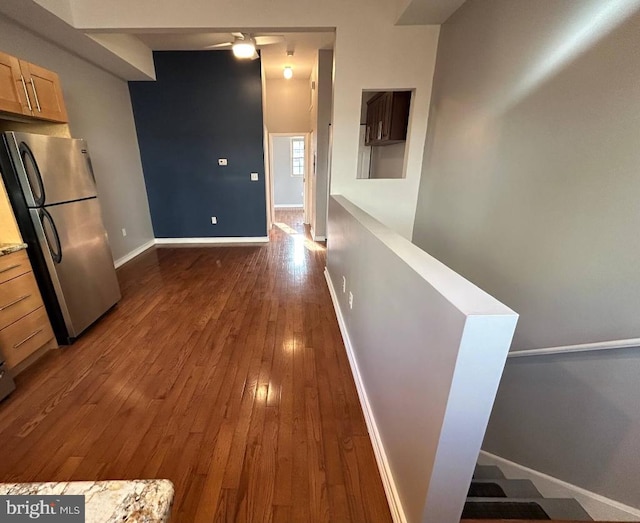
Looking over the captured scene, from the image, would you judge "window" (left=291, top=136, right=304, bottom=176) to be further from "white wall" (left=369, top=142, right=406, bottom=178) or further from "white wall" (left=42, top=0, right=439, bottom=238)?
"white wall" (left=42, top=0, right=439, bottom=238)

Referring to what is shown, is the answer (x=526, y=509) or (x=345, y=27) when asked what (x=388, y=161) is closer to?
(x=345, y=27)

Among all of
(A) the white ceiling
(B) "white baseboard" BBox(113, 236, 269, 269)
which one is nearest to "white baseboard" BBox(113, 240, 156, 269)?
(B) "white baseboard" BBox(113, 236, 269, 269)

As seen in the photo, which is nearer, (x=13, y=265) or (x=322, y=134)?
(x=13, y=265)

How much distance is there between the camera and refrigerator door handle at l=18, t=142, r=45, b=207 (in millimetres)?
1830

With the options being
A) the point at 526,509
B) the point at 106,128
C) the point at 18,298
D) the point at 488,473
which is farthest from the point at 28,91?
the point at 488,473

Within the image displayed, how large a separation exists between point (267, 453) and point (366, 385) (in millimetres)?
643

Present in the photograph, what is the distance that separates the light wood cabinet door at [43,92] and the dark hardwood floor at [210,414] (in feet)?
5.69

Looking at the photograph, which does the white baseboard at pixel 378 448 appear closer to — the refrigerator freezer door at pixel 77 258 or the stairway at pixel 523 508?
the stairway at pixel 523 508

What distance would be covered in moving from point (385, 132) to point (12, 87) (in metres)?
3.32

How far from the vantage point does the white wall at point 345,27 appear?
2596mm

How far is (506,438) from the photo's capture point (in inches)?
70.5

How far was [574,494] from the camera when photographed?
1.39 meters

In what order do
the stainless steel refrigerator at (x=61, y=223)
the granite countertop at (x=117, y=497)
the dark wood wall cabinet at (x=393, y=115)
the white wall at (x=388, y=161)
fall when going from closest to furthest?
the granite countertop at (x=117, y=497)
the stainless steel refrigerator at (x=61, y=223)
the dark wood wall cabinet at (x=393, y=115)
the white wall at (x=388, y=161)

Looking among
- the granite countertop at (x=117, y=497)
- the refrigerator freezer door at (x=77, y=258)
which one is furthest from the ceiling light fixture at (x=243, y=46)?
the granite countertop at (x=117, y=497)
